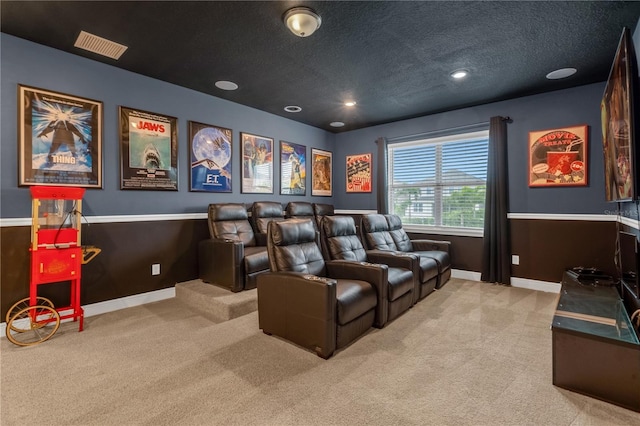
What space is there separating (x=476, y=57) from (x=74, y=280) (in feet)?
14.9

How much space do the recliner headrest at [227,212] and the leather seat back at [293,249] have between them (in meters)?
1.42

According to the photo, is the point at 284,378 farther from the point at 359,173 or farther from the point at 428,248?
the point at 359,173

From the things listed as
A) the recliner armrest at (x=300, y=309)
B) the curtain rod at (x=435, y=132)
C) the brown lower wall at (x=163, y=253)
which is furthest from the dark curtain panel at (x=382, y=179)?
the recliner armrest at (x=300, y=309)

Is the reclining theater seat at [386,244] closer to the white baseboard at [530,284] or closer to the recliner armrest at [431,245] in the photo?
the recliner armrest at [431,245]

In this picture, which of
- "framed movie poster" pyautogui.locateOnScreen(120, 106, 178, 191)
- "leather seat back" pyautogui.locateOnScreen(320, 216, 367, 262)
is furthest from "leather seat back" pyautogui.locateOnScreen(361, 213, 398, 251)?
"framed movie poster" pyautogui.locateOnScreen(120, 106, 178, 191)

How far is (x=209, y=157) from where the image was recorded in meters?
4.14

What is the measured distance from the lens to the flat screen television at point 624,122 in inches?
73.0

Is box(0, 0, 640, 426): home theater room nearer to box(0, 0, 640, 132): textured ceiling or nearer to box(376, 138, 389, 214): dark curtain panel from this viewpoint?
box(0, 0, 640, 132): textured ceiling

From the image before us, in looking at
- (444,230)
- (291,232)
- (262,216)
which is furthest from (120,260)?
(444,230)

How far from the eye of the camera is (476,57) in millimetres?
3025

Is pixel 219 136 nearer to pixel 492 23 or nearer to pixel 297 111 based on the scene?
pixel 297 111

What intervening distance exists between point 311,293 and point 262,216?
2294 millimetres

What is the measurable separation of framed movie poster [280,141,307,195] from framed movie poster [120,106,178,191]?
188 centimetres

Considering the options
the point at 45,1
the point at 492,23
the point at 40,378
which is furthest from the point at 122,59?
the point at 492,23
